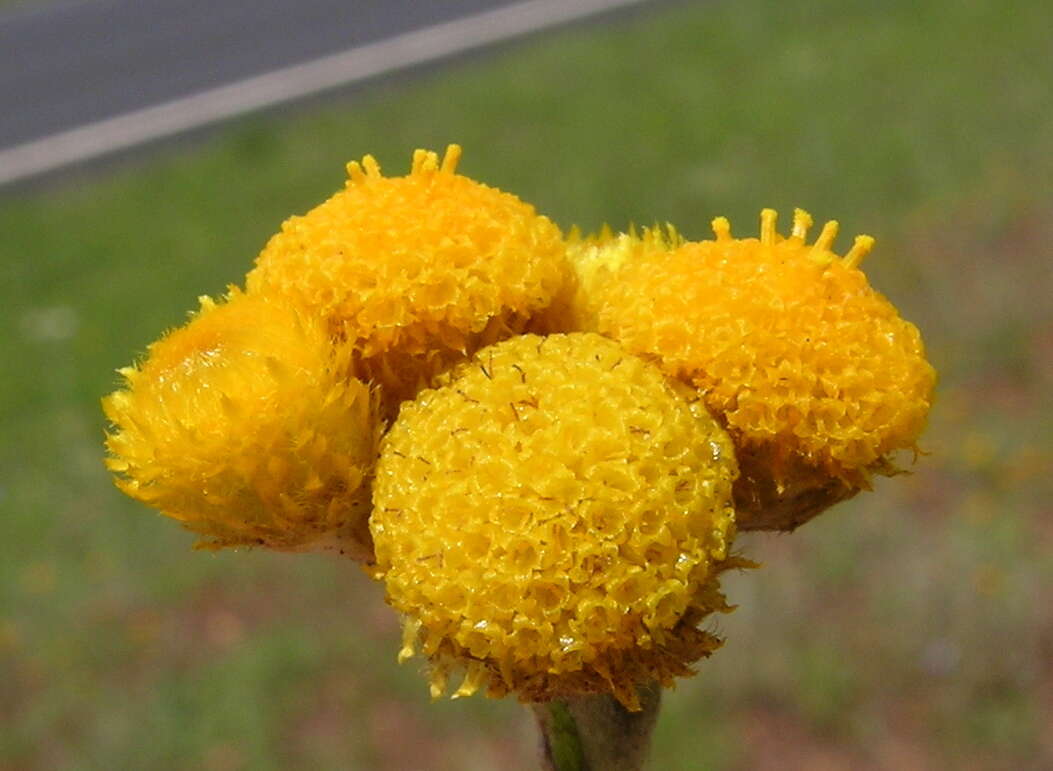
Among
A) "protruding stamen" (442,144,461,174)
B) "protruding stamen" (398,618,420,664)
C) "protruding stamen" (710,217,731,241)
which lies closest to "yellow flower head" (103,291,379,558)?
"protruding stamen" (398,618,420,664)

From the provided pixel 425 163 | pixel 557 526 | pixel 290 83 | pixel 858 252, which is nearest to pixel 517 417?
pixel 557 526

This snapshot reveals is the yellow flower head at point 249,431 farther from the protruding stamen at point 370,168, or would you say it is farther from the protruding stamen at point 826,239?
the protruding stamen at point 826,239

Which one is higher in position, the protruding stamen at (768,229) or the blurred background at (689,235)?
the protruding stamen at (768,229)

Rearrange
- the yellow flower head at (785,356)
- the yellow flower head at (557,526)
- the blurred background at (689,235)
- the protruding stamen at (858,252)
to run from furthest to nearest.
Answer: the blurred background at (689,235) < the protruding stamen at (858,252) < the yellow flower head at (785,356) < the yellow flower head at (557,526)

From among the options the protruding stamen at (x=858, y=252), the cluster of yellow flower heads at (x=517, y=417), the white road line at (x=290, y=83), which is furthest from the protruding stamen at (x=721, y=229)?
the white road line at (x=290, y=83)

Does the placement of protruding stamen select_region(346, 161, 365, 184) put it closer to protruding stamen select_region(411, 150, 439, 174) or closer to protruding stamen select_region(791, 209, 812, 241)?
protruding stamen select_region(411, 150, 439, 174)

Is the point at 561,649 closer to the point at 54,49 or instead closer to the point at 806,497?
the point at 806,497

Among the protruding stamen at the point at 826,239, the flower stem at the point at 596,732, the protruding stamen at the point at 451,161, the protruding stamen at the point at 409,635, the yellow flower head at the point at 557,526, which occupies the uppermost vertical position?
the protruding stamen at the point at 451,161

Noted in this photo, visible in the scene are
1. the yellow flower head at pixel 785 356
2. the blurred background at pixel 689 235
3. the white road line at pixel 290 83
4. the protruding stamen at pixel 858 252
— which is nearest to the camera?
the yellow flower head at pixel 785 356

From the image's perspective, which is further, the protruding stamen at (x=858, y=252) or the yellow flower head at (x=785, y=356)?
the protruding stamen at (x=858, y=252)
